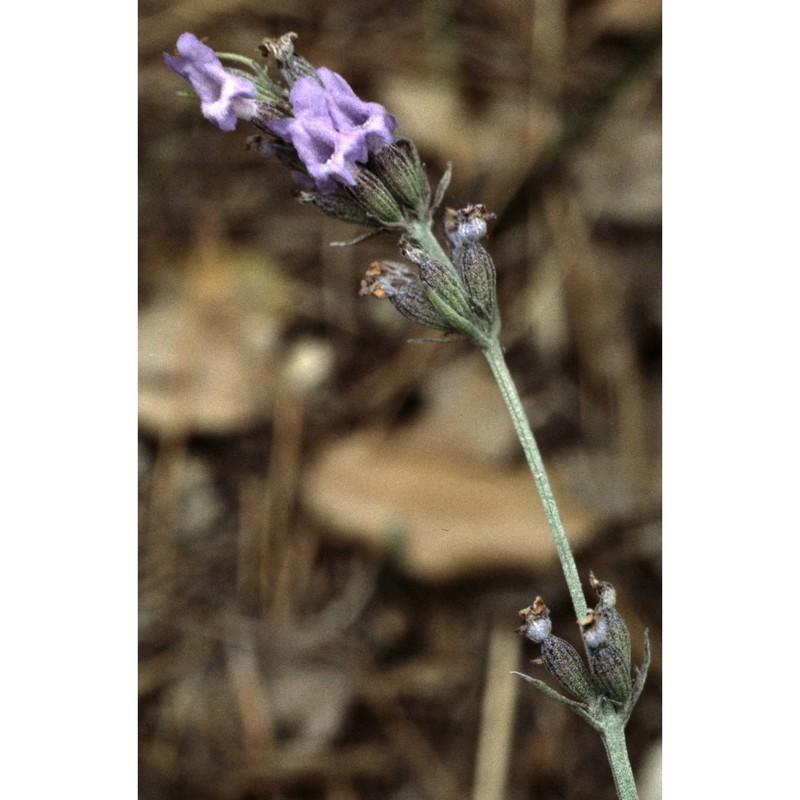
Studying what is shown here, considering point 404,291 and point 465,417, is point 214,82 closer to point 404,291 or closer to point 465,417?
point 404,291

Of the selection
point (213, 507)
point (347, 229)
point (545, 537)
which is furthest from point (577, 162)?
point (213, 507)

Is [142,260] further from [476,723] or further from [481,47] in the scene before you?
[476,723]

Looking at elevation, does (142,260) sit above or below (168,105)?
below

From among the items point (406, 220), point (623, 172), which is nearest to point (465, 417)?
point (623, 172)

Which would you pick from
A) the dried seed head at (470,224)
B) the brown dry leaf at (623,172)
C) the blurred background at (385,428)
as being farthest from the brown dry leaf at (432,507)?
the dried seed head at (470,224)

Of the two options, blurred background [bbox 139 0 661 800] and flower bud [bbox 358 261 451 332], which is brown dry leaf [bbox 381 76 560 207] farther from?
flower bud [bbox 358 261 451 332]

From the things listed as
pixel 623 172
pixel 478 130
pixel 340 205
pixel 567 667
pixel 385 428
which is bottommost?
pixel 567 667
